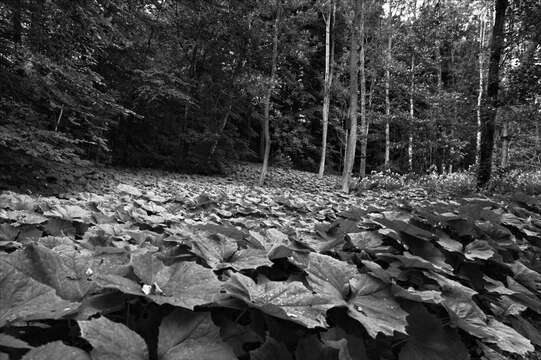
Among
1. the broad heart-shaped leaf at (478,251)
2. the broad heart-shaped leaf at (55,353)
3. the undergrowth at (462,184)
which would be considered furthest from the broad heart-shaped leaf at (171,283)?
the undergrowth at (462,184)

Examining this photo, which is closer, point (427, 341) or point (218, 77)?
point (427, 341)

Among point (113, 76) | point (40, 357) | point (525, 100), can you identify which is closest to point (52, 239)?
point (40, 357)

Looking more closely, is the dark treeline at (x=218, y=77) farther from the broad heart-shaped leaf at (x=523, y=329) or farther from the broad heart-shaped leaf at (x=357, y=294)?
the broad heart-shaped leaf at (x=523, y=329)

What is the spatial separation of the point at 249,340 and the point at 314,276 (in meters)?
0.28

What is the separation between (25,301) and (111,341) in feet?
0.62

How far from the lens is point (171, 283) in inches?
31.2

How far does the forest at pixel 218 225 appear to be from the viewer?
75cm

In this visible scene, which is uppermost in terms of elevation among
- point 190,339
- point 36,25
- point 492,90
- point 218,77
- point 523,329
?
point 218,77

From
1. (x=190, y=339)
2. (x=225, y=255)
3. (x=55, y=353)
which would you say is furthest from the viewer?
(x=225, y=255)

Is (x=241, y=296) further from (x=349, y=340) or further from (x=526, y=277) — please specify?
(x=526, y=277)

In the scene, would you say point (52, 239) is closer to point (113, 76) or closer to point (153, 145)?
point (113, 76)

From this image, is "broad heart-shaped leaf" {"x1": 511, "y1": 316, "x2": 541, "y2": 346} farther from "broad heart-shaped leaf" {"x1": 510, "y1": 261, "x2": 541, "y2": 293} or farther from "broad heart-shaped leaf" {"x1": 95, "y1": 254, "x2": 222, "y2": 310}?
"broad heart-shaped leaf" {"x1": 95, "y1": 254, "x2": 222, "y2": 310}

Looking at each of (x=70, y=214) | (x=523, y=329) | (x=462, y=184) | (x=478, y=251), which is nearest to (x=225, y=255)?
(x=70, y=214)

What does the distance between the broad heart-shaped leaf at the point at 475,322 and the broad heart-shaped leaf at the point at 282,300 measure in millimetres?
579
